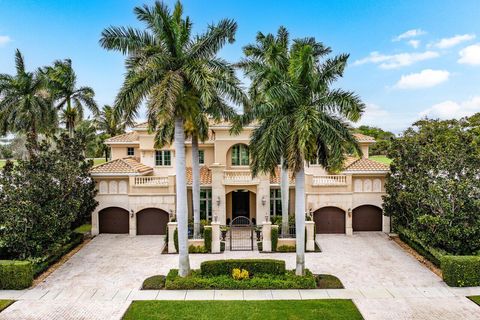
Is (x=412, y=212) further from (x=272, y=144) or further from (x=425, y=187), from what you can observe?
(x=272, y=144)

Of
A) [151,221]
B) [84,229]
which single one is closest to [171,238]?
[151,221]

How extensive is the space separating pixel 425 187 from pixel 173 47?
51.6 ft

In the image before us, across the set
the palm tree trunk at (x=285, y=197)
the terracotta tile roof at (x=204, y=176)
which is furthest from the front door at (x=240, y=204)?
the palm tree trunk at (x=285, y=197)

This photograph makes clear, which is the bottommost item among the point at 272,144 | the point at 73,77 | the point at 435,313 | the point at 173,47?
the point at 435,313

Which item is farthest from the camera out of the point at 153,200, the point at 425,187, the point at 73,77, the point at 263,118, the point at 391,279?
the point at 73,77

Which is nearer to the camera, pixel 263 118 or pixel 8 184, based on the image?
pixel 263 118

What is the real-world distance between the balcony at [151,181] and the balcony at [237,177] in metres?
4.53

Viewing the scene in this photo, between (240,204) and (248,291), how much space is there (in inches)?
495

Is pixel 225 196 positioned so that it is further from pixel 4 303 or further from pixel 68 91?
pixel 68 91

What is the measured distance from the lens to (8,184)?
17453 mm

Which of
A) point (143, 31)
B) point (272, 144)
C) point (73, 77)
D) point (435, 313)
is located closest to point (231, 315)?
point (272, 144)

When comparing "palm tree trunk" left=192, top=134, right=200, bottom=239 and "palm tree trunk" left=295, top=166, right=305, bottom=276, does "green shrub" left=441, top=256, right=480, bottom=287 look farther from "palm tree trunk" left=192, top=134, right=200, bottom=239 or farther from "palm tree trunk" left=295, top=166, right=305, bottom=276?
"palm tree trunk" left=192, top=134, right=200, bottom=239

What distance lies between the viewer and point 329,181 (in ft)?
80.9

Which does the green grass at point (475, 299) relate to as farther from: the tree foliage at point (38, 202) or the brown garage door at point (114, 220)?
the brown garage door at point (114, 220)
